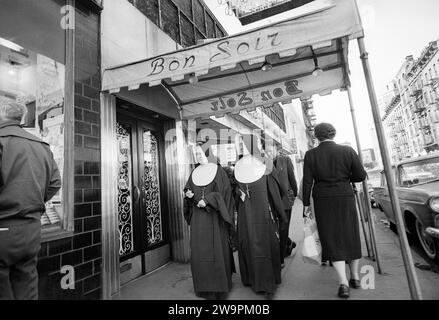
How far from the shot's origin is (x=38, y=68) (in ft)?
10.4

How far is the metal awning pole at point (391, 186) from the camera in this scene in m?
2.26

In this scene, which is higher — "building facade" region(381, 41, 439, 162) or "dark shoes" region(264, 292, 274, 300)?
"building facade" region(381, 41, 439, 162)

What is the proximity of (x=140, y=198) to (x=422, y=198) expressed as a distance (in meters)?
4.55

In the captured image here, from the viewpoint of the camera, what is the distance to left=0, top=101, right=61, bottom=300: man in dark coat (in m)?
1.84

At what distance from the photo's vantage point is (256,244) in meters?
3.22

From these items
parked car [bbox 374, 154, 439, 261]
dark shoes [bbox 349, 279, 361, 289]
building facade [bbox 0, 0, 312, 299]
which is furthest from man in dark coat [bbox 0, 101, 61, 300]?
parked car [bbox 374, 154, 439, 261]

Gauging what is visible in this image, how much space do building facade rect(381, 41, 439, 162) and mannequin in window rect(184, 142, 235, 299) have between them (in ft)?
112

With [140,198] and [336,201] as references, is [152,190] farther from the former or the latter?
[336,201]

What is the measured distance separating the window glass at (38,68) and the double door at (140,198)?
1142 mm

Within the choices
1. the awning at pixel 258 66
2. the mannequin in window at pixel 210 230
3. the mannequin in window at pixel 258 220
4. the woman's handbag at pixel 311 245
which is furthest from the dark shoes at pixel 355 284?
the awning at pixel 258 66

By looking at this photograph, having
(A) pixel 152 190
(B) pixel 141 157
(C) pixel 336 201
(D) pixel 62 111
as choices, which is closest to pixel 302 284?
(C) pixel 336 201

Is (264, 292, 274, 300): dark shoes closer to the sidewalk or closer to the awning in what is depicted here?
the sidewalk
